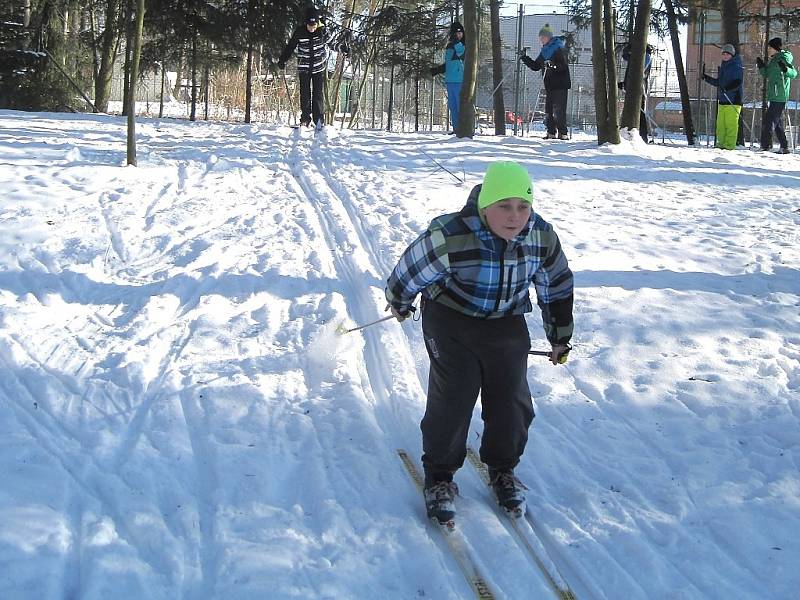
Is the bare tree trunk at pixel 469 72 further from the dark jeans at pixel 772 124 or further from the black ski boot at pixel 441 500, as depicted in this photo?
the black ski boot at pixel 441 500

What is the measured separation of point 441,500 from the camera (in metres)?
3.71

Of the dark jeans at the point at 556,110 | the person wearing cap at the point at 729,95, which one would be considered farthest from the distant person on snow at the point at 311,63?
the person wearing cap at the point at 729,95

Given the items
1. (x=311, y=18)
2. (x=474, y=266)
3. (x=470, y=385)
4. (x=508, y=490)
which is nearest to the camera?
(x=474, y=266)

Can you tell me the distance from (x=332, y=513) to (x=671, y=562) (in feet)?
4.73

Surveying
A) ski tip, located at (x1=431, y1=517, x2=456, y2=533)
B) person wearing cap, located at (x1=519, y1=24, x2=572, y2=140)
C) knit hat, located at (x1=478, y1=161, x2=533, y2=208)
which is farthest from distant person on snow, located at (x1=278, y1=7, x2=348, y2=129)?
ski tip, located at (x1=431, y1=517, x2=456, y2=533)

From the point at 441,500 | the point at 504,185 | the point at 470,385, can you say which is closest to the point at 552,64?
the point at 504,185

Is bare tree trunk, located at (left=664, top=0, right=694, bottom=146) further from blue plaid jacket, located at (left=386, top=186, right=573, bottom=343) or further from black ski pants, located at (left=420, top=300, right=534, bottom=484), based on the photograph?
black ski pants, located at (left=420, top=300, right=534, bottom=484)

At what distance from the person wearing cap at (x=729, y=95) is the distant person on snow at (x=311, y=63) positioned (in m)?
7.74

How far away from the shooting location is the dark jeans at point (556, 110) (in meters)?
16.4

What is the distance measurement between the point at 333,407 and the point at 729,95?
564 inches

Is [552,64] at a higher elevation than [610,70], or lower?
higher

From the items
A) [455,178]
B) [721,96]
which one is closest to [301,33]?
[455,178]

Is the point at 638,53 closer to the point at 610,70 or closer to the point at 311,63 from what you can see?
the point at 610,70

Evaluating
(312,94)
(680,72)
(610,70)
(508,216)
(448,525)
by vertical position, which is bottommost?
(448,525)
